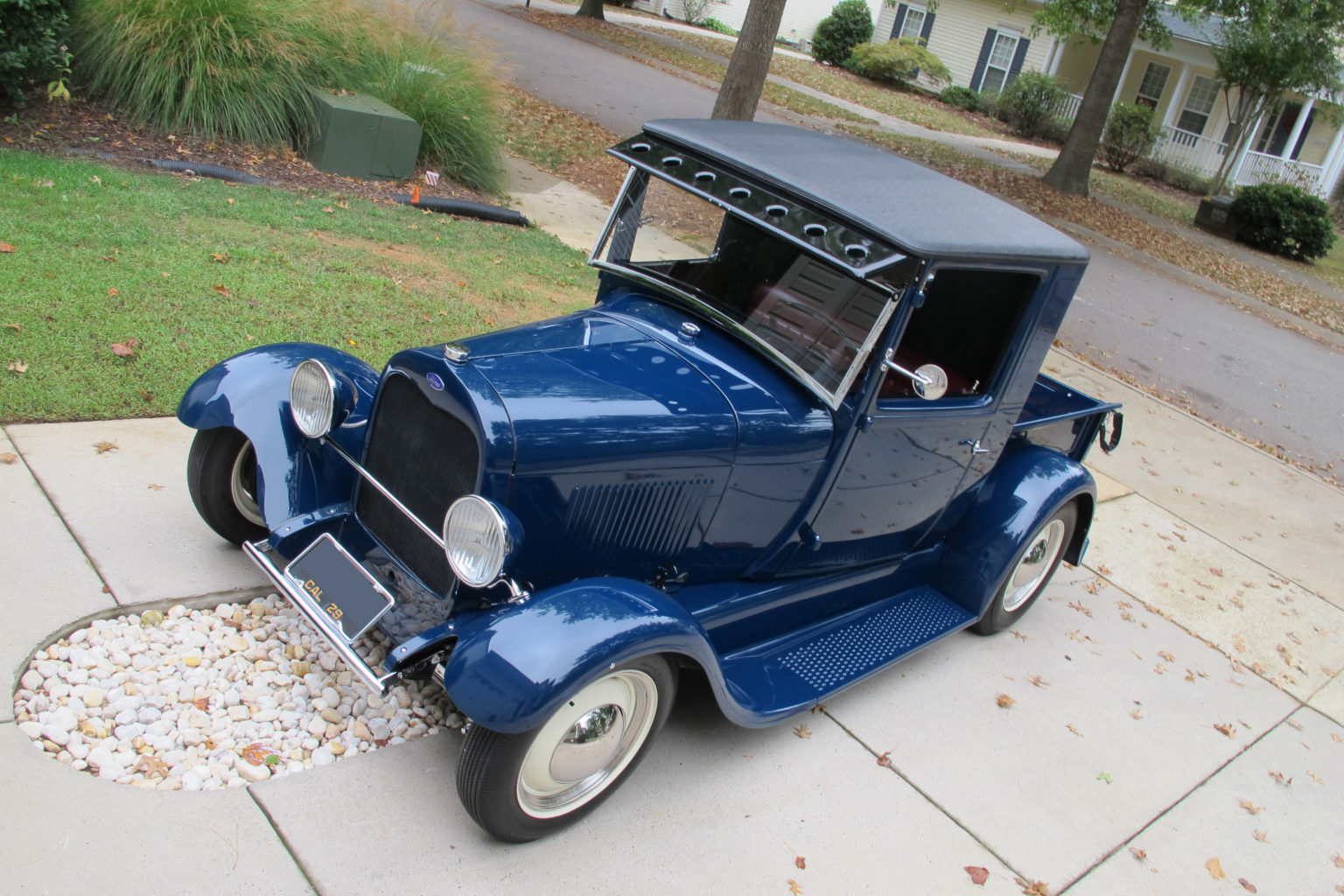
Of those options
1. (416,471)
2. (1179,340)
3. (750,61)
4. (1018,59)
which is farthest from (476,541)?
(1018,59)

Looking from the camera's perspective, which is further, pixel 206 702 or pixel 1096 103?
pixel 1096 103

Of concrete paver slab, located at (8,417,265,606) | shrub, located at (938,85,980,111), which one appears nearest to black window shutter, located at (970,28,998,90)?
shrub, located at (938,85,980,111)

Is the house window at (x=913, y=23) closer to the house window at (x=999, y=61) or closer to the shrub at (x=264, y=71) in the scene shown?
the house window at (x=999, y=61)

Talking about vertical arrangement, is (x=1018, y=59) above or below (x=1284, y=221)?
above

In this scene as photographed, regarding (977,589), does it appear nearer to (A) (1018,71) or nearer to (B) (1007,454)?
(B) (1007,454)

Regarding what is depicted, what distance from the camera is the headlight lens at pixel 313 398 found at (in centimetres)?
328

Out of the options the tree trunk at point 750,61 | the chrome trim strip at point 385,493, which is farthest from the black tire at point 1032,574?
the tree trunk at point 750,61

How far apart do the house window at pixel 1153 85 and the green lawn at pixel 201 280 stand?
2944 cm

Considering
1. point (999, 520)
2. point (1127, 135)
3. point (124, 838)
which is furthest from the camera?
point (1127, 135)

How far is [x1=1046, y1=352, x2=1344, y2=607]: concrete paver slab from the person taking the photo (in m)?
6.57

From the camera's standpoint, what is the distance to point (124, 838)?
101 inches

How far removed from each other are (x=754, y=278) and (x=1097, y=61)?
16.7 meters

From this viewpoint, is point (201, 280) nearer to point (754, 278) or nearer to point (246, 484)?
point (246, 484)

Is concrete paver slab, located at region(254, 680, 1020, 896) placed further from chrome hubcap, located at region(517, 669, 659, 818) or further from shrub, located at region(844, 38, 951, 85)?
shrub, located at region(844, 38, 951, 85)
